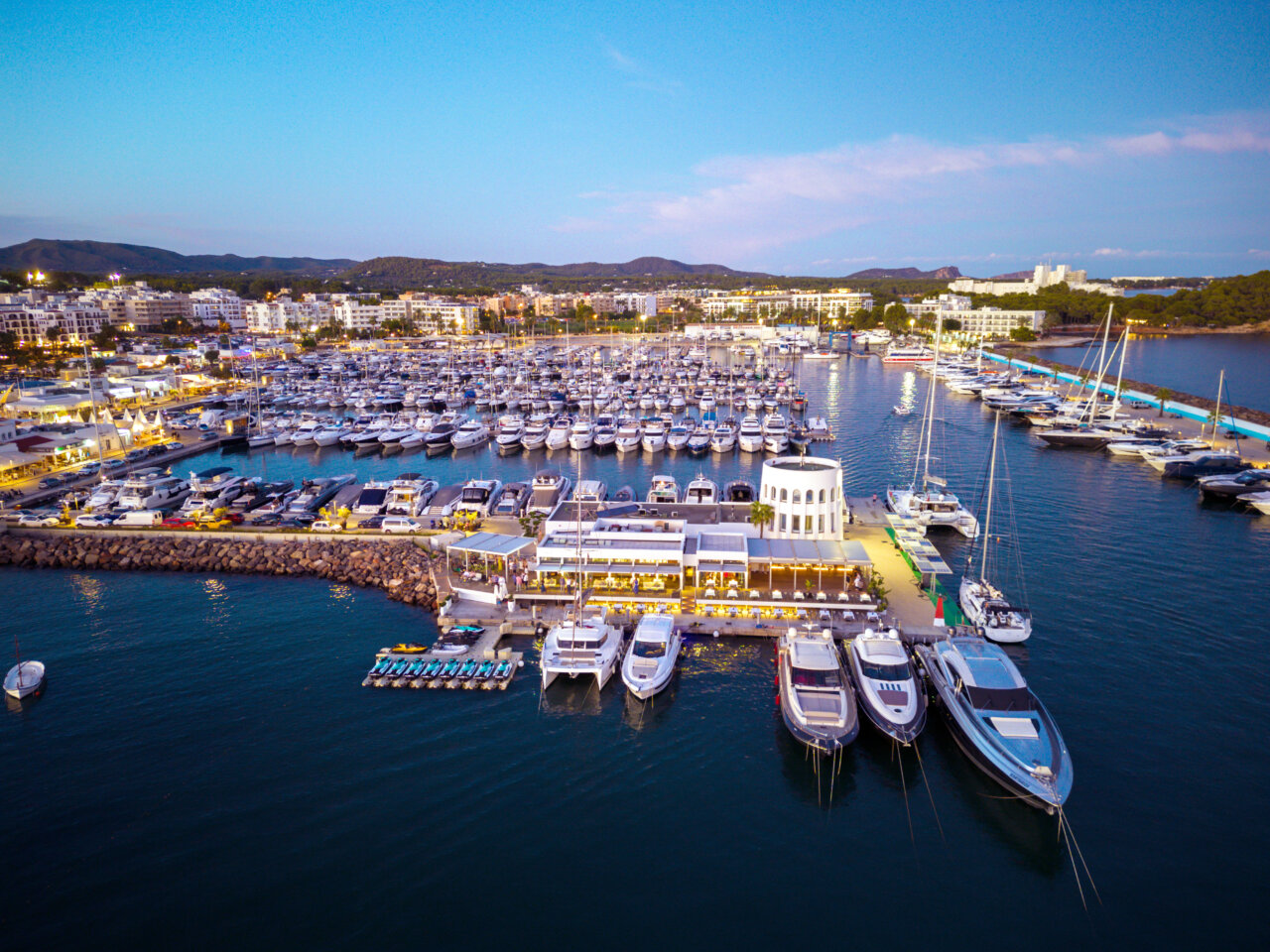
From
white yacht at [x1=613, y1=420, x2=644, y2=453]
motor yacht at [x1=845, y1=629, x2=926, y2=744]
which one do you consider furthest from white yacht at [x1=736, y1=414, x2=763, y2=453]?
motor yacht at [x1=845, y1=629, x2=926, y2=744]

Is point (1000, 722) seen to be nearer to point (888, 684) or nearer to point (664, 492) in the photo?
point (888, 684)

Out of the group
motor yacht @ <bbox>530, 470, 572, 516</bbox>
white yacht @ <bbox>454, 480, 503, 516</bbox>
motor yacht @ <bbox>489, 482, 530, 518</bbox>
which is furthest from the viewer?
motor yacht @ <bbox>530, 470, 572, 516</bbox>

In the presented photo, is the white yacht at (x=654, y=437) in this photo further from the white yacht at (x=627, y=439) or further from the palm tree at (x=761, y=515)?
the palm tree at (x=761, y=515)

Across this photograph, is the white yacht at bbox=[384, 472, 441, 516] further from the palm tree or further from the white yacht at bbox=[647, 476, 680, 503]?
the palm tree

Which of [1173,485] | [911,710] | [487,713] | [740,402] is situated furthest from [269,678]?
[740,402]

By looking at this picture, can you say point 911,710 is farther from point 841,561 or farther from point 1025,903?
point 841,561

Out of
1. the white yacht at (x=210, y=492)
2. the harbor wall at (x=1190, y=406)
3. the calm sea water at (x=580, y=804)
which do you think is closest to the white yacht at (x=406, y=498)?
the white yacht at (x=210, y=492)
